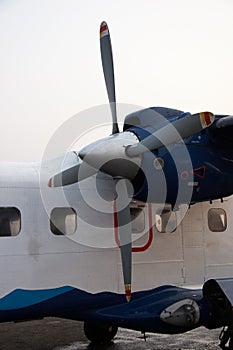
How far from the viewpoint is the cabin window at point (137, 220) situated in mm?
9328

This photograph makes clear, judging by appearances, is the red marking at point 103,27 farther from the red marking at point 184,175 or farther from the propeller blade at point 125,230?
the red marking at point 184,175

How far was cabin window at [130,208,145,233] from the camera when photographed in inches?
367

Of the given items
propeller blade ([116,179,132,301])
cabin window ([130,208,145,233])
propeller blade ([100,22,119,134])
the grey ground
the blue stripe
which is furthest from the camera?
the grey ground

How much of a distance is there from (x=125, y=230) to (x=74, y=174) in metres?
1.26

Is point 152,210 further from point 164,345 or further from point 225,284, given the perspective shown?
point 164,345

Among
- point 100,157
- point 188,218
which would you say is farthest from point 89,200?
point 188,218

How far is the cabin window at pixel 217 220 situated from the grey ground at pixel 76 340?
2283 millimetres

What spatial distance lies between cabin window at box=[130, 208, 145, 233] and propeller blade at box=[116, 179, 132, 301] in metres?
0.44

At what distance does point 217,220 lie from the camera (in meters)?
10.2

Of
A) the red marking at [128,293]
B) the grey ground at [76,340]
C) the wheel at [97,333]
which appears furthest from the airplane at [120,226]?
the wheel at [97,333]

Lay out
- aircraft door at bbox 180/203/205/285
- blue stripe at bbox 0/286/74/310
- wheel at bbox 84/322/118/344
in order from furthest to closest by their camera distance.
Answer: wheel at bbox 84/322/118/344 < aircraft door at bbox 180/203/205/285 < blue stripe at bbox 0/286/74/310

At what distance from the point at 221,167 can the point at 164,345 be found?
4.13 meters

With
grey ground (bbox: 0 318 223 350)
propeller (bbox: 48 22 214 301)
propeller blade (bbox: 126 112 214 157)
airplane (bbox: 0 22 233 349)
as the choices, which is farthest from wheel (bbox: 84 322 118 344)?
propeller blade (bbox: 126 112 214 157)

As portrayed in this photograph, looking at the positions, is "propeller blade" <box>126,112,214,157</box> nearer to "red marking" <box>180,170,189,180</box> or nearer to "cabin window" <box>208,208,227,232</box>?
"red marking" <box>180,170,189,180</box>
